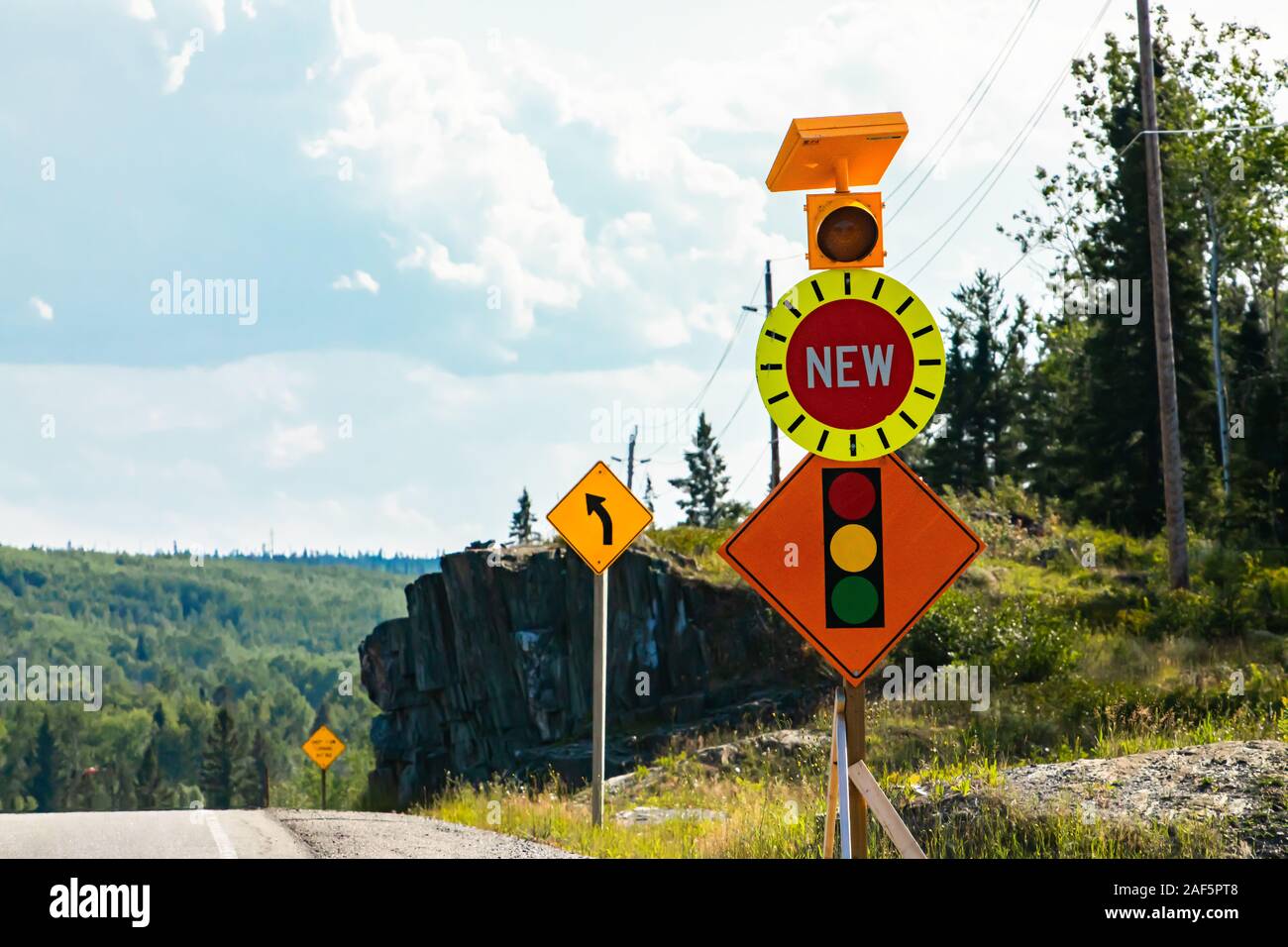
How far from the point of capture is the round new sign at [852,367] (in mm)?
6430

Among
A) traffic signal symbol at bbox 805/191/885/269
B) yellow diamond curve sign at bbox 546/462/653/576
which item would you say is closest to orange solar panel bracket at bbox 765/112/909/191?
traffic signal symbol at bbox 805/191/885/269

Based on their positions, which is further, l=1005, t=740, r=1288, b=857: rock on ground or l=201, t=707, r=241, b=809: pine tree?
l=201, t=707, r=241, b=809: pine tree

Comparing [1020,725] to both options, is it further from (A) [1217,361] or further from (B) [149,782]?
(B) [149,782]

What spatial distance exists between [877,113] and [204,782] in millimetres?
166727

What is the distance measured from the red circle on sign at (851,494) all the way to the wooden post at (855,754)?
87cm

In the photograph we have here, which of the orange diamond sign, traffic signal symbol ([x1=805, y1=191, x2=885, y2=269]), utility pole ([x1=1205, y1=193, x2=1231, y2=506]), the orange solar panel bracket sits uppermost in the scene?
utility pole ([x1=1205, y1=193, x2=1231, y2=506])

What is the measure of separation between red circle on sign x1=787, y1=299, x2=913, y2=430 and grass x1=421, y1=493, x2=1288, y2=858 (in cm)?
388

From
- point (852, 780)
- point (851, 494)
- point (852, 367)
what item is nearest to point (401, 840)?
point (852, 780)

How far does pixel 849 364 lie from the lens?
6.46 meters

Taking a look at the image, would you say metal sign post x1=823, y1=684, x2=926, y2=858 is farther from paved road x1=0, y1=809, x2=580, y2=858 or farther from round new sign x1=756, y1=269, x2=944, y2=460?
paved road x1=0, y1=809, x2=580, y2=858
